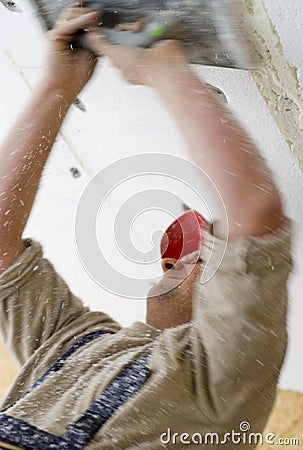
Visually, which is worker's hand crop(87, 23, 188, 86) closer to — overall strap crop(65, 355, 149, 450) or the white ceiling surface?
the white ceiling surface

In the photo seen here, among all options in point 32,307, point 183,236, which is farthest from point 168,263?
point 32,307

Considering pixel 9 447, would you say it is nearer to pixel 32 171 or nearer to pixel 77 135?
pixel 32 171

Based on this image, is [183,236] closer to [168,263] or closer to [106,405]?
[168,263]

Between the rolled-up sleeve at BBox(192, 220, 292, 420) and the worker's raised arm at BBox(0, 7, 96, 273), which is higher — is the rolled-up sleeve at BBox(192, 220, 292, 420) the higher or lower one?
the lower one

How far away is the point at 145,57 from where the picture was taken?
47 centimetres

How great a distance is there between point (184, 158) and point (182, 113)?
19cm

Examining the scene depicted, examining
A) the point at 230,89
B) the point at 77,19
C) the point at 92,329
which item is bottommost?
the point at 92,329

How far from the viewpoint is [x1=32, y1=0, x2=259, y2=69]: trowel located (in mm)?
455

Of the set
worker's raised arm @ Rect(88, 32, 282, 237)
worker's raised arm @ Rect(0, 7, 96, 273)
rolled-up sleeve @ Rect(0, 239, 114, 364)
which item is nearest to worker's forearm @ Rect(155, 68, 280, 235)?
worker's raised arm @ Rect(88, 32, 282, 237)

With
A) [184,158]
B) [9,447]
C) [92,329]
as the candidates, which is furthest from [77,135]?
[9,447]

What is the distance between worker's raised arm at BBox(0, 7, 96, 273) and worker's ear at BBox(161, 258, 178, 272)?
0.14 meters

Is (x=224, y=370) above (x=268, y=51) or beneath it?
beneath

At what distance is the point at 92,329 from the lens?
57 cm

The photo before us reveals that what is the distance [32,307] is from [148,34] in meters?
0.27
